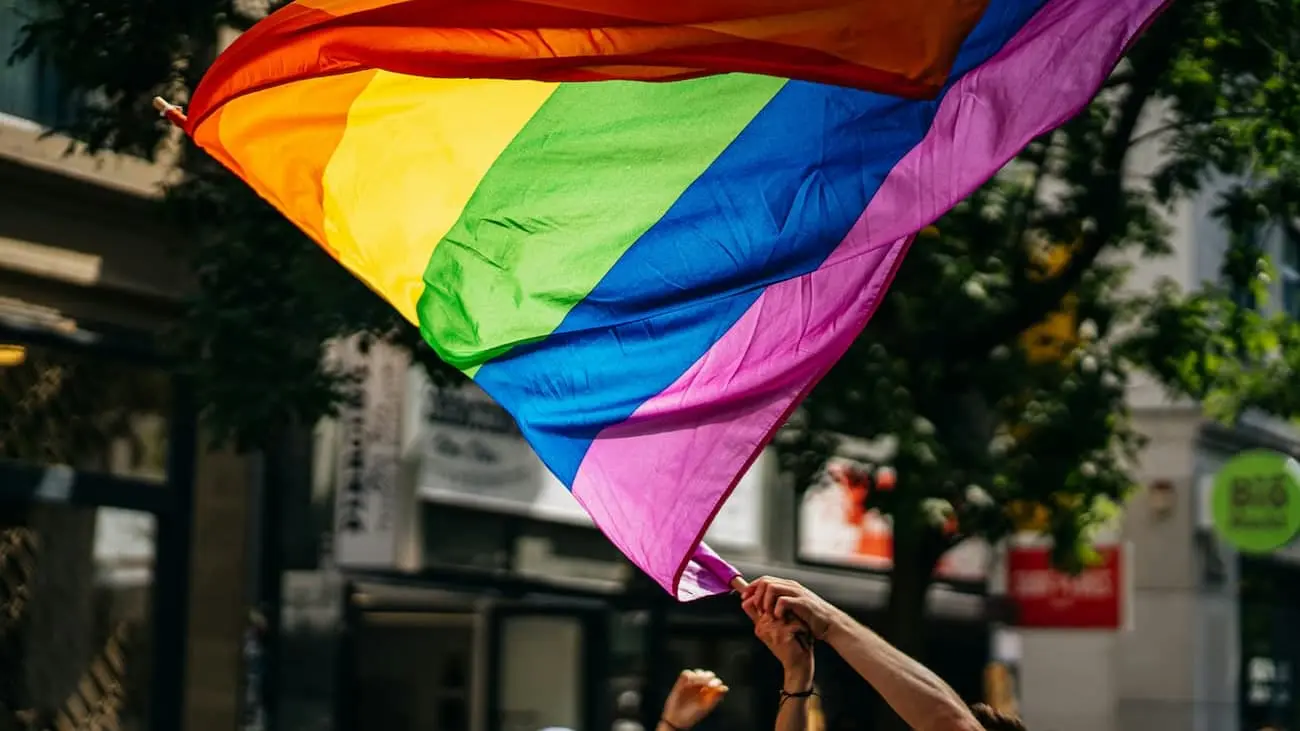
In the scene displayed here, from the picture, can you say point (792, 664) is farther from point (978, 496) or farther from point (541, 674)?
point (541, 674)

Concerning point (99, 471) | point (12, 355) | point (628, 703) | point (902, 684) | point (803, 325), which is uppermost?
point (12, 355)

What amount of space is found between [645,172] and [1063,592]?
17293mm

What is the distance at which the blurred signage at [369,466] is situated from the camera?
644 inches

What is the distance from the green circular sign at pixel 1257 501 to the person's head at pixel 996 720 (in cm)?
1924

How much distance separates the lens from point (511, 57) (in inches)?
259

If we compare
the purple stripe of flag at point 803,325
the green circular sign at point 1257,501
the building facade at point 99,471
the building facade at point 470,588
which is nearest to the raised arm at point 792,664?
the purple stripe of flag at point 803,325

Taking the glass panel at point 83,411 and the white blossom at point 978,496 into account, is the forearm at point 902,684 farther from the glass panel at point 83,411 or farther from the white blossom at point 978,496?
the glass panel at point 83,411

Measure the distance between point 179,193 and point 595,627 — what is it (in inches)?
291

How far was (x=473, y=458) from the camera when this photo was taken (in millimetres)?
17500

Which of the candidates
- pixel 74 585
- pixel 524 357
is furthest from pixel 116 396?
pixel 524 357

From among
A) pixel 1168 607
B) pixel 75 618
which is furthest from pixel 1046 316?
pixel 1168 607

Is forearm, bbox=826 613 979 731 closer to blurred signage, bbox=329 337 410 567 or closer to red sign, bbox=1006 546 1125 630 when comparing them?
blurred signage, bbox=329 337 410 567

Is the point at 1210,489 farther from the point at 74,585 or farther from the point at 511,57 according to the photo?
the point at 511,57

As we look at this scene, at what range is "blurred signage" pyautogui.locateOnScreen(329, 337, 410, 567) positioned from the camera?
53.7 feet
